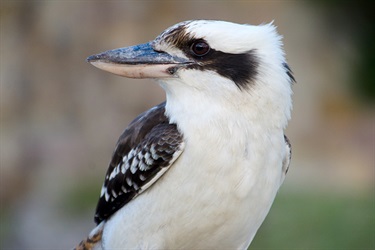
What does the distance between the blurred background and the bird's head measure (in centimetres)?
579

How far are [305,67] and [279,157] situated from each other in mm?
7060

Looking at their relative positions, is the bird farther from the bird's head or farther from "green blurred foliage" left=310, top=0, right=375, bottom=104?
"green blurred foliage" left=310, top=0, right=375, bottom=104

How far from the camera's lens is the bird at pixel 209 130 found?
429cm

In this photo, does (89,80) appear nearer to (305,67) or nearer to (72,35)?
(72,35)

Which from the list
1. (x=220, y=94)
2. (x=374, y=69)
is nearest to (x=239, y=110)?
(x=220, y=94)

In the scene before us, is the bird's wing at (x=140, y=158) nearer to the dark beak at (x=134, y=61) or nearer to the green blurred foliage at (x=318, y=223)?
the dark beak at (x=134, y=61)

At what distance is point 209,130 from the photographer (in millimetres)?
4301

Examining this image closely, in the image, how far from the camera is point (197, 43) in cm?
432

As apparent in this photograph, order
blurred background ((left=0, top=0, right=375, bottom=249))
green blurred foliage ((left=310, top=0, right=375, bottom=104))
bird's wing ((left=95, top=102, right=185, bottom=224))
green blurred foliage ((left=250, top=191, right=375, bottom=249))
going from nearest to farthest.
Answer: bird's wing ((left=95, top=102, right=185, bottom=224)) < green blurred foliage ((left=250, top=191, right=375, bottom=249)) < blurred background ((left=0, top=0, right=375, bottom=249)) < green blurred foliage ((left=310, top=0, right=375, bottom=104))

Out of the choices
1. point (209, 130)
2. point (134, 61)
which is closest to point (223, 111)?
point (209, 130)

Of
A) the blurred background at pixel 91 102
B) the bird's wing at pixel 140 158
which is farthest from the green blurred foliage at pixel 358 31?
the bird's wing at pixel 140 158

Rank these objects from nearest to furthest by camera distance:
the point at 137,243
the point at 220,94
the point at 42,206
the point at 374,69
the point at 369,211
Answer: the point at 220,94
the point at 137,243
the point at 369,211
the point at 42,206
the point at 374,69

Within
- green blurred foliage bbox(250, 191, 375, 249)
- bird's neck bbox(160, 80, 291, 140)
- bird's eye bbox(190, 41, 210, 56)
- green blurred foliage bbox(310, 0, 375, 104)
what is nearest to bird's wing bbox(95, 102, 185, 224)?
→ bird's neck bbox(160, 80, 291, 140)

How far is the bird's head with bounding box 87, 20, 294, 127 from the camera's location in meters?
4.27
